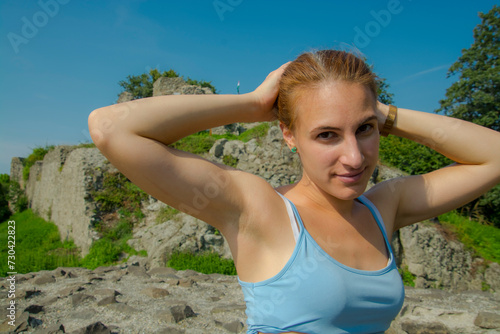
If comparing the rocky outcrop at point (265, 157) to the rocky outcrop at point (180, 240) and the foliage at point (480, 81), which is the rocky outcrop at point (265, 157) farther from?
the foliage at point (480, 81)

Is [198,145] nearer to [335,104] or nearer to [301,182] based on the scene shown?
[301,182]

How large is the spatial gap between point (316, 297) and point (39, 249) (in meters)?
12.5

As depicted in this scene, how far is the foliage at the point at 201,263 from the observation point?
667 centimetres

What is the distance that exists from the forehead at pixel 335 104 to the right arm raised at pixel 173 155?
0.97ft

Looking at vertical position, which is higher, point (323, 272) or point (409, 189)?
point (409, 189)

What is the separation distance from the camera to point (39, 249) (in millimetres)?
11148

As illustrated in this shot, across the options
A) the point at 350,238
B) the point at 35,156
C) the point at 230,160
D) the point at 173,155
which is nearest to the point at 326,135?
the point at 350,238

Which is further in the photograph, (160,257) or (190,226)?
(190,226)

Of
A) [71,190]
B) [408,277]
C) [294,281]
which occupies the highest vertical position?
[71,190]

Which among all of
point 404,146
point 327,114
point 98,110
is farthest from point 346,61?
point 404,146

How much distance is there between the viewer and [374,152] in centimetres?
135

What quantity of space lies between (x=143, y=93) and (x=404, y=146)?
989 inches

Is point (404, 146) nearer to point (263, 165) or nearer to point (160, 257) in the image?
point (263, 165)

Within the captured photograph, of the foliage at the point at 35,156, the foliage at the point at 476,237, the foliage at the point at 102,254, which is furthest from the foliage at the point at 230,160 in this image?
the foliage at the point at 35,156
